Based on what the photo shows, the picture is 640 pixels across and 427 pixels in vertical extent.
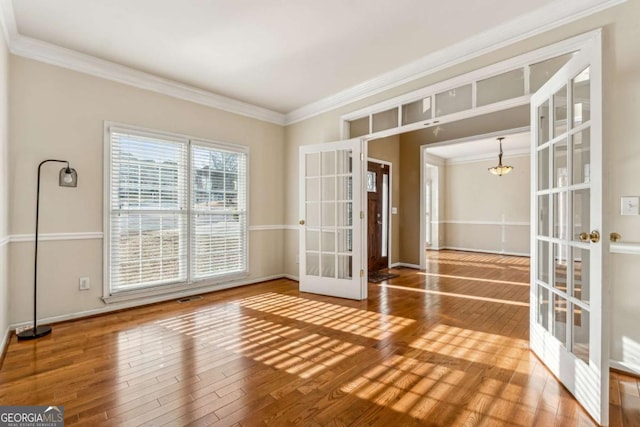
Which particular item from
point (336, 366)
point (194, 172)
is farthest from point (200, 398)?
point (194, 172)

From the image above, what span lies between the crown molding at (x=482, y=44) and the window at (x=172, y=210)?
1963mm

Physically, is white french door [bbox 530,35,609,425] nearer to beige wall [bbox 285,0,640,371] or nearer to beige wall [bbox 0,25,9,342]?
beige wall [bbox 285,0,640,371]

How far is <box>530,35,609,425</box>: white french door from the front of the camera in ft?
5.27

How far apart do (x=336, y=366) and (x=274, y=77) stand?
3234 mm

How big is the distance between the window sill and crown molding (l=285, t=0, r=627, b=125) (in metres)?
2.96

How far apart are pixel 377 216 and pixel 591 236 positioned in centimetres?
424

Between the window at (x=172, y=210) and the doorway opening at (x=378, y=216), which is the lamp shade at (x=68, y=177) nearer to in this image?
the window at (x=172, y=210)

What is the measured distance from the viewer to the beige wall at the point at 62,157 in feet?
9.37

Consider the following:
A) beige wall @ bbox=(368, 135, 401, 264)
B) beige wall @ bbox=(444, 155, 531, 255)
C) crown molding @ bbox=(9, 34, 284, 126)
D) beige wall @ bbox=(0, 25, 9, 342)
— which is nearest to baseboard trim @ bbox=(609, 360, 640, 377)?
beige wall @ bbox=(368, 135, 401, 264)

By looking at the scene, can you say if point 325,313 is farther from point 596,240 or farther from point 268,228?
point 596,240

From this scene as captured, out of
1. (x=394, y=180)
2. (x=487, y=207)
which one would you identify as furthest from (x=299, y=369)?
(x=487, y=207)

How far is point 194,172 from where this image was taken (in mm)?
4043

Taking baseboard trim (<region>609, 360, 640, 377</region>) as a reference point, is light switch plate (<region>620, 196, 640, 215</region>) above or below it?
above

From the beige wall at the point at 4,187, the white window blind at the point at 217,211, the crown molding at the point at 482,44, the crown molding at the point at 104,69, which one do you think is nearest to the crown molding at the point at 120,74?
the crown molding at the point at 104,69
